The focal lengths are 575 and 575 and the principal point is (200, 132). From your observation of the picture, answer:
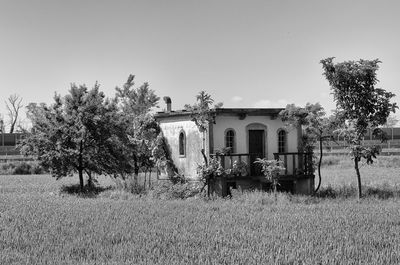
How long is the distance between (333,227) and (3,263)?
877 cm

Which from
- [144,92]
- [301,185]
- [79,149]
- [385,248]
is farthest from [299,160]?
[144,92]

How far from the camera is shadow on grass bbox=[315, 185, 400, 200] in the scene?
979 inches

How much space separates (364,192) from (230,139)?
21.2 feet

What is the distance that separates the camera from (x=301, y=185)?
26.8 m

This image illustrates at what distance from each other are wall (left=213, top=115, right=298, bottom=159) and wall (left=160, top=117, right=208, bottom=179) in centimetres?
90

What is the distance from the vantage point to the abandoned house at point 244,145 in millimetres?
25641

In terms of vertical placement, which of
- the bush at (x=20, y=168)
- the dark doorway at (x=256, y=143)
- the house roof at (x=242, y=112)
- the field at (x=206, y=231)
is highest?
the house roof at (x=242, y=112)

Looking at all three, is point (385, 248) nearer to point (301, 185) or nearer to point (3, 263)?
point (3, 263)

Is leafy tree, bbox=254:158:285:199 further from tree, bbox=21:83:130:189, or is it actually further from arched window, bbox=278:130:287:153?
tree, bbox=21:83:130:189

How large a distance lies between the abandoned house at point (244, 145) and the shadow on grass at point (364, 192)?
973 millimetres

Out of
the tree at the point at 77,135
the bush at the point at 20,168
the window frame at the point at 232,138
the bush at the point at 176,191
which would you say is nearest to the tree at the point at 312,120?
the window frame at the point at 232,138

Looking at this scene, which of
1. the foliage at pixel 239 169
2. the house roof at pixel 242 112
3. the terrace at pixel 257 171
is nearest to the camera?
the foliage at pixel 239 169

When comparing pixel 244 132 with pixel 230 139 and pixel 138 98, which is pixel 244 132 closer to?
pixel 230 139

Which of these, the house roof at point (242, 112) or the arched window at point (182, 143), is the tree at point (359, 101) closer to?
the house roof at point (242, 112)
